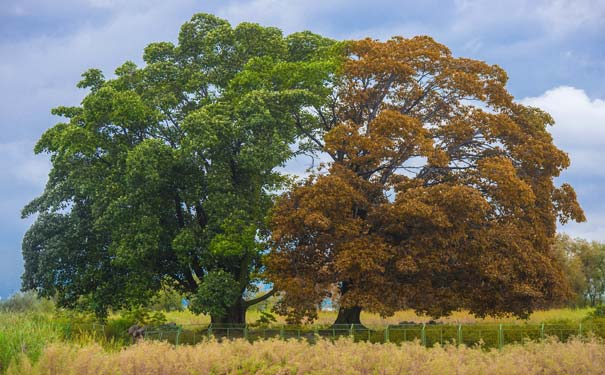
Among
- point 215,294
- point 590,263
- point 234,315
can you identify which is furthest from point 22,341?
point 590,263

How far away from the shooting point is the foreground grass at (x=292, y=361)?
38.5ft

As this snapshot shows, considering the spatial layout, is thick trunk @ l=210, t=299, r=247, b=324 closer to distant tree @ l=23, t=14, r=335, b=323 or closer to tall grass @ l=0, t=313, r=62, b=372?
distant tree @ l=23, t=14, r=335, b=323

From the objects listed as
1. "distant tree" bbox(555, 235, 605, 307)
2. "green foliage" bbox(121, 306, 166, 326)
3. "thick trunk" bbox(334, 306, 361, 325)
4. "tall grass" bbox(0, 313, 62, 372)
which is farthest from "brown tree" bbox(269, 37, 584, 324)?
"distant tree" bbox(555, 235, 605, 307)

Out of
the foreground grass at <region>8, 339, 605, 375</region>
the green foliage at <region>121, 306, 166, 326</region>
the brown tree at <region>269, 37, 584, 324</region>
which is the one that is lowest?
the foreground grass at <region>8, 339, 605, 375</region>

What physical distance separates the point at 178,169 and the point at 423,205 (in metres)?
12.5

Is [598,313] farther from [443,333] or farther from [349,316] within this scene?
[349,316]

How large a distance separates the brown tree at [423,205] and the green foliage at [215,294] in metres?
2.38

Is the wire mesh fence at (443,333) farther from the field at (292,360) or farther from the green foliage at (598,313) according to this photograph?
the field at (292,360)

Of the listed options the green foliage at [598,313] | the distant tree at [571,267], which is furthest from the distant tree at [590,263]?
the green foliage at [598,313]

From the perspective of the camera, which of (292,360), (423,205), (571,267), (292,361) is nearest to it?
(292,361)

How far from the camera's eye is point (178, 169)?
1313 inches

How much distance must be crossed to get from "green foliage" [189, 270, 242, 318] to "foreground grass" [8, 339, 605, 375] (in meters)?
17.6

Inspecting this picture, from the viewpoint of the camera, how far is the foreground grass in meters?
11.7

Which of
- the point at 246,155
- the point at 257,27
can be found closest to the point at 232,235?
the point at 246,155
